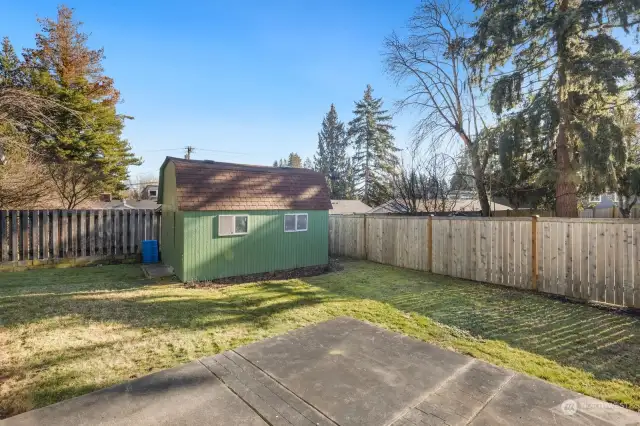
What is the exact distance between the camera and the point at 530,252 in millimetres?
6398

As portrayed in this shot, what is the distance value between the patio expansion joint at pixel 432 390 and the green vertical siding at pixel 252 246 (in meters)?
5.93

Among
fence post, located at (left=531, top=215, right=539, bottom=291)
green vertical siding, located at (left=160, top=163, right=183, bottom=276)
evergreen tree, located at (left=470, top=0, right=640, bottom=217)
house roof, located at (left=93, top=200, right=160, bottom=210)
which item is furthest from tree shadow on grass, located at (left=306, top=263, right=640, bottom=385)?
house roof, located at (left=93, top=200, right=160, bottom=210)

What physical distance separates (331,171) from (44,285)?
32832mm

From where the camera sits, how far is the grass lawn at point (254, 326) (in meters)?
3.14

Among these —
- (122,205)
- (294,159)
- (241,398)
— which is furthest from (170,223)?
(294,159)

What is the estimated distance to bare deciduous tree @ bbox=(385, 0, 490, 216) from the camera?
12.1 metres

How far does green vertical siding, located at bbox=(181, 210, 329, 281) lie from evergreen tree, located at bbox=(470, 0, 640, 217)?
6.46 metres

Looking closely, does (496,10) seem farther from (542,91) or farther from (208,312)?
(208,312)

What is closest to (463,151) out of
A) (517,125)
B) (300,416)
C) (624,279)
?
(517,125)

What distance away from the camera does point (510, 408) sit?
2.56 m

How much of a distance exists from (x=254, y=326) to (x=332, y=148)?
35485 millimetres

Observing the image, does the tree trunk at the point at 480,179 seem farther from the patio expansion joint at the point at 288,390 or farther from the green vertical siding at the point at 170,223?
the patio expansion joint at the point at 288,390

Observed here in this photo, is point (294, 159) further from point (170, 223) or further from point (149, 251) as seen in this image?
point (170, 223)

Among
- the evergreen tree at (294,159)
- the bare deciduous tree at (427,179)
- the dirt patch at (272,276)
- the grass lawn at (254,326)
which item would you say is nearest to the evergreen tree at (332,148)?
the evergreen tree at (294,159)
